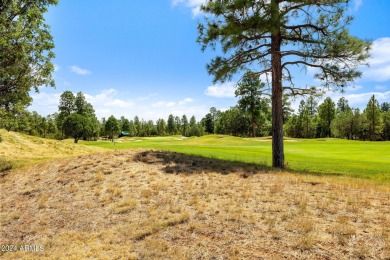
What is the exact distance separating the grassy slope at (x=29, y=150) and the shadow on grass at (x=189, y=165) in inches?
274

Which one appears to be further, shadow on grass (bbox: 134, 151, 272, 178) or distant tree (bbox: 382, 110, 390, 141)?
distant tree (bbox: 382, 110, 390, 141)

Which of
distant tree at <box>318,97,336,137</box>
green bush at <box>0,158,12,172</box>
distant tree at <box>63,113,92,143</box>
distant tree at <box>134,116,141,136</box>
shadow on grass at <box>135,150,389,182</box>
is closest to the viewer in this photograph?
shadow on grass at <box>135,150,389,182</box>

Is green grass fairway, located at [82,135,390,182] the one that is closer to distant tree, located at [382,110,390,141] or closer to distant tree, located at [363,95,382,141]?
distant tree, located at [363,95,382,141]

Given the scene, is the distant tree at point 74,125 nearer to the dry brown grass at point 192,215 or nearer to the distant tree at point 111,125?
the distant tree at point 111,125

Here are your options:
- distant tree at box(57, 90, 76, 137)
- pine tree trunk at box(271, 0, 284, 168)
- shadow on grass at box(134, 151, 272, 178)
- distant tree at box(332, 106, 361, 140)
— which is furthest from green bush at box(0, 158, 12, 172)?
distant tree at box(332, 106, 361, 140)

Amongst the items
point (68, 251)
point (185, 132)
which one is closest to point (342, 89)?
point (68, 251)

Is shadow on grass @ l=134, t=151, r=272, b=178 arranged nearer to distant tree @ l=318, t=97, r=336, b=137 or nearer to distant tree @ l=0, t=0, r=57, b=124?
distant tree @ l=0, t=0, r=57, b=124

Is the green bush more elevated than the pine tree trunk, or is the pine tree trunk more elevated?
the pine tree trunk

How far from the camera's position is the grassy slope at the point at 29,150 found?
1562cm

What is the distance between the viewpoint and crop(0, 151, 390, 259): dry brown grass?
447cm

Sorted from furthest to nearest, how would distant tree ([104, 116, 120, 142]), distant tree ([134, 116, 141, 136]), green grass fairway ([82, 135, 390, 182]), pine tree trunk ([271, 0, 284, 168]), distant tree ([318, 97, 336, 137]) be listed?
distant tree ([134, 116, 141, 136]) → distant tree ([104, 116, 120, 142]) → distant tree ([318, 97, 336, 137]) → pine tree trunk ([271, 0, 284, 168]) → green grass fairway ([82, 135, 390, 182])

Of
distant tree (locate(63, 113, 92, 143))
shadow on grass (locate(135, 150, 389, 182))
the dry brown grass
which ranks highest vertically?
distant tree (locate(63, 113, 92, 143))

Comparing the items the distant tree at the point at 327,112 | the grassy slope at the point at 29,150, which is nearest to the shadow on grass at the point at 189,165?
the grassy slope at the point at 29,150

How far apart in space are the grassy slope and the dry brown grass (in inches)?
237
